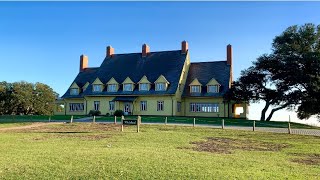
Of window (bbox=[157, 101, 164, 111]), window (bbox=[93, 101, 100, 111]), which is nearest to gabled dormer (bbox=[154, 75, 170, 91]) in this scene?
window (bbox=[157, 101, 164, 111])

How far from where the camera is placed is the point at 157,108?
46156mm

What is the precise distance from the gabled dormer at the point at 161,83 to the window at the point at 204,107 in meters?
4.81

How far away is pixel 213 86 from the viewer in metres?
45.0

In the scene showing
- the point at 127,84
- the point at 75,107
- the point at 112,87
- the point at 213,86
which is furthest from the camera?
the point at 75,107

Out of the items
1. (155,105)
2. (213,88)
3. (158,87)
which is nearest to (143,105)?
(155,105)

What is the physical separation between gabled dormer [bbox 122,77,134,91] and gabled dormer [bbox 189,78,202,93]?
8.77 metres

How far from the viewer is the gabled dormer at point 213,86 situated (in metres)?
44.7

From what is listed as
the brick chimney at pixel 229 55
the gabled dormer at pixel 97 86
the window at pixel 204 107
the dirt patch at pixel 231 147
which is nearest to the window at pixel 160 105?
the window at pixel 204 107

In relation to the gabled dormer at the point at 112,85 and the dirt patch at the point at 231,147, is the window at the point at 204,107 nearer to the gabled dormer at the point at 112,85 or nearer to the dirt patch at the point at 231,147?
the gabled dormer at the point at 112,85

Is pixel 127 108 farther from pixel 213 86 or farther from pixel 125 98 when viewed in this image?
pixel 213 86

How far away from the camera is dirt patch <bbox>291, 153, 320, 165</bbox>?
41.5ft

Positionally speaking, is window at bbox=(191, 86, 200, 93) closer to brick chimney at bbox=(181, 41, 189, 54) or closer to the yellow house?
the yellow house

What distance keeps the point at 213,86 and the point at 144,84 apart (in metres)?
10.0

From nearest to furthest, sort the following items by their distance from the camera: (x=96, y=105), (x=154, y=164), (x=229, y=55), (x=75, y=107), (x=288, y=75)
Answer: (x=154, y=164) → (x=288, y=75) → (x=229, y=55) → (x=96, y=105) → (x=75, y=107)
